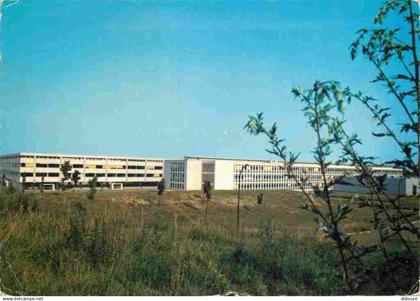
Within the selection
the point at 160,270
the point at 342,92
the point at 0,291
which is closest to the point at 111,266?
the point at 160,270

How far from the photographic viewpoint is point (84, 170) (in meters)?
12.9

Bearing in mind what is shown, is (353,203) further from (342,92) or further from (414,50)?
(414,50)

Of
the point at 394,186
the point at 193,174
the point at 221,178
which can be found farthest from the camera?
the point at 193,174

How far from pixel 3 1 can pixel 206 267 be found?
2.62 m

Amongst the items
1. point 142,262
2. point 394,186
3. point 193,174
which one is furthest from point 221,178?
point 394,186

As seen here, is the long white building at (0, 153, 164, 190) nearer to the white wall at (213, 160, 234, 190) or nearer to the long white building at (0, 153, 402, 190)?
the long white building at (0, 153, 402, 190)

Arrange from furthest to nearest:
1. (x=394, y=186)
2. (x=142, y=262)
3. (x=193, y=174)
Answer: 1. (x=193, y=174)
2. (x=142, y=262)
3. (x=394, y=186)

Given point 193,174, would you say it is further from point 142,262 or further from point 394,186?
point 394,186

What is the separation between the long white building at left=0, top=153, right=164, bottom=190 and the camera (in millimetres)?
5174

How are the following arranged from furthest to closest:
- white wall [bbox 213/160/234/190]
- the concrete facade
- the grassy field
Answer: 1. white wall [bbox 213/160/234/190]
2. the grassy field
3. the concrete facade

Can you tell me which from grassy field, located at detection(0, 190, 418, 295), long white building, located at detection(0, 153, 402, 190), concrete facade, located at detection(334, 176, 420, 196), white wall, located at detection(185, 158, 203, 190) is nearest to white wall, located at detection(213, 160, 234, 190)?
long white building, located at detection(0, 153, 402, 190)

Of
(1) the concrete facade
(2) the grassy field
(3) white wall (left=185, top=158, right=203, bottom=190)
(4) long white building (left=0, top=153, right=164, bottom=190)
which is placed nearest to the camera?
(1) the concrete facade

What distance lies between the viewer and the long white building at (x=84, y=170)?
17.0ft

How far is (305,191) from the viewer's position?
5.05 ft
